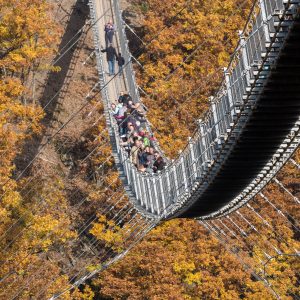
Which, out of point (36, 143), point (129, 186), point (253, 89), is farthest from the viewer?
point (36, 143)

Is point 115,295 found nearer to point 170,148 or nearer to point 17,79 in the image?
point 170,148

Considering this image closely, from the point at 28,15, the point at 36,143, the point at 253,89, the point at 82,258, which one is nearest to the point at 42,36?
the point at 28,15

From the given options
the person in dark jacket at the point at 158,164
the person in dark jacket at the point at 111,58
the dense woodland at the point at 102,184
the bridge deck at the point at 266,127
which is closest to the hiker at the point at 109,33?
the person in dark jacket at the point at 111,58

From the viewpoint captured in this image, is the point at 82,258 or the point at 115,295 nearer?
the point at 115,295

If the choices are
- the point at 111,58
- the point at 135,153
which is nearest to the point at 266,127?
the point at 135,153

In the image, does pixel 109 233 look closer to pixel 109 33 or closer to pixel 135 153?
pixel 109 33

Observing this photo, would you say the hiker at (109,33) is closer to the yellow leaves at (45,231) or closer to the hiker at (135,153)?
the yellow leaves at (45,231)
